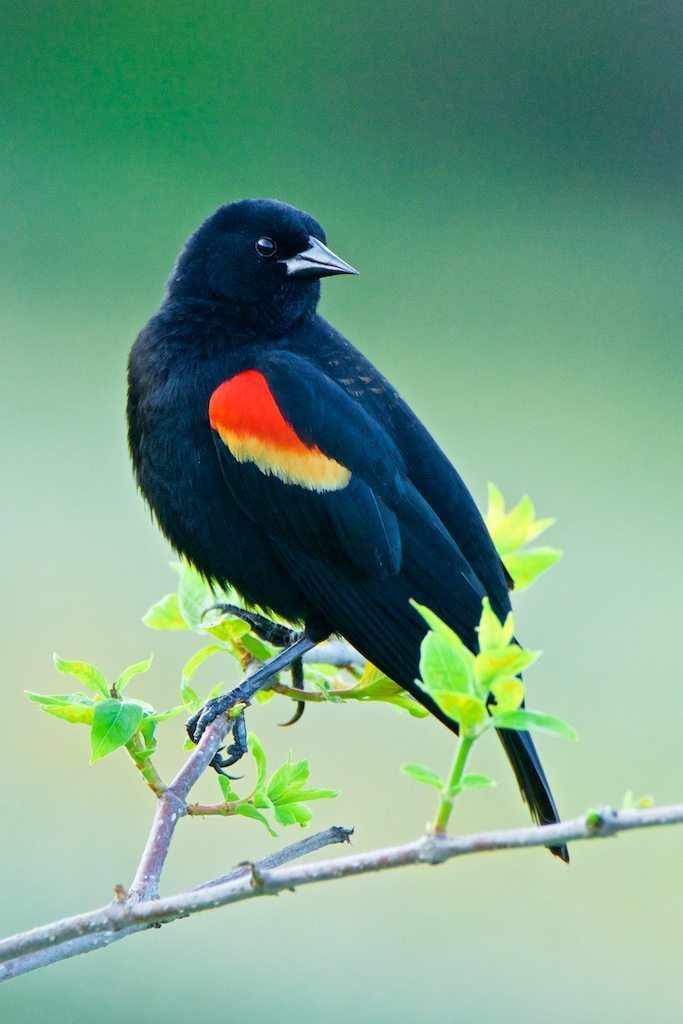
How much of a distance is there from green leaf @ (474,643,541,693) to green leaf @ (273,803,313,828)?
0.32 meters

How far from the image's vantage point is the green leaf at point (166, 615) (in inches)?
47.3

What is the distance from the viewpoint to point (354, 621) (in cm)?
127

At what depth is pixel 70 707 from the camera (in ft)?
2.73

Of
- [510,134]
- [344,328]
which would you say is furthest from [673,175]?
[344,328]

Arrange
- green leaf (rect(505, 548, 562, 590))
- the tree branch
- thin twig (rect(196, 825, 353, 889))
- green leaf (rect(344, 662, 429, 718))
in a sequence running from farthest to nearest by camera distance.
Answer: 1. green leaf (rect(505, 548, 562, 590))
2. green leaf (rect(344, 662, 429, 718))
3. thin twig (rect(196, 825, 353, 889))
4. the tree branch

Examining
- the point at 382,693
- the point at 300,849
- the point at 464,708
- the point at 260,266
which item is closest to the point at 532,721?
the point at 464,708

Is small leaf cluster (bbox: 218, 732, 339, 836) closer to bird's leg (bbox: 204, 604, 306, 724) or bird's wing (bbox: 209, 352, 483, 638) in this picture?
bird's wing (bbox: 209, 352, 483, 638)

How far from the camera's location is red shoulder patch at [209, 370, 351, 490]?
1.32 metres

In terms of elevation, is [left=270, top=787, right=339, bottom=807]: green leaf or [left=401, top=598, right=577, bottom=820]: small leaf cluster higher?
[left=401, top=598, right=577, bottom=820]: small leaf cluster

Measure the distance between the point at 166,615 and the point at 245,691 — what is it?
0.12 m

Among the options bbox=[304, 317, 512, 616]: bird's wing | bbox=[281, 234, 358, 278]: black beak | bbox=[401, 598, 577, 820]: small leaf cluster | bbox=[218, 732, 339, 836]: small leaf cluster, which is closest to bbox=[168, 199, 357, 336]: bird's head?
bbox=[281, 234, 358, 278]: black beak

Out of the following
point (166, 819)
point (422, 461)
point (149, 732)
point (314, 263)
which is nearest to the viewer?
point (166, 819)

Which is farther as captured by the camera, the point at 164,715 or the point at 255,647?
the point at 255,647

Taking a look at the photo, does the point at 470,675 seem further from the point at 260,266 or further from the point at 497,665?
the point at 260,266
